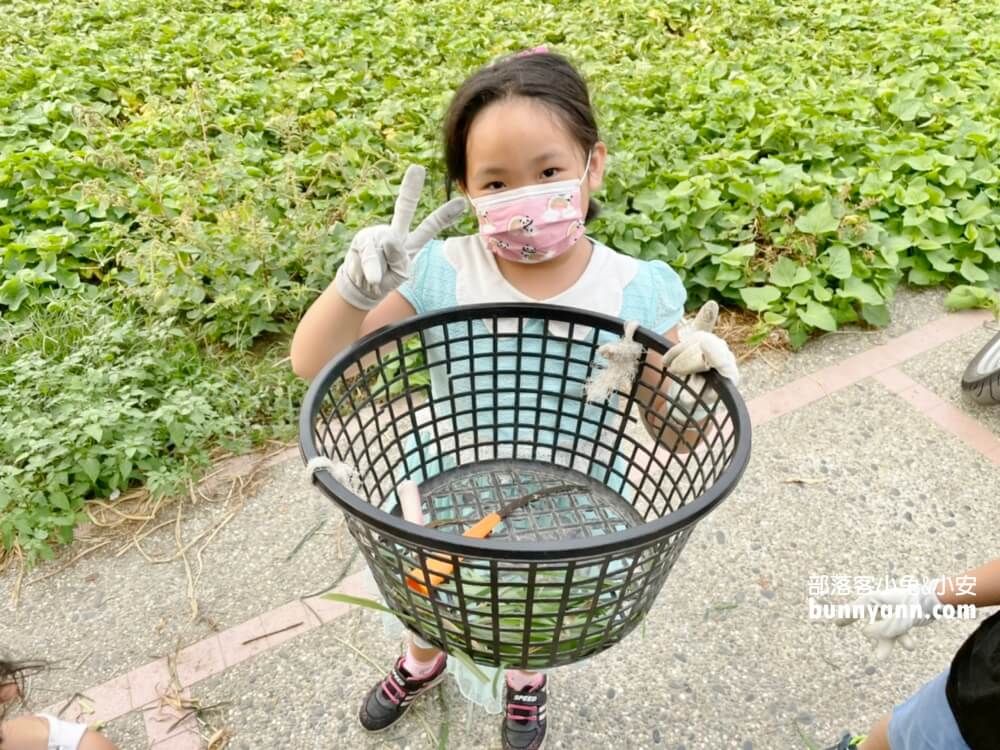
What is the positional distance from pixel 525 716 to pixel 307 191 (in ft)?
7.70

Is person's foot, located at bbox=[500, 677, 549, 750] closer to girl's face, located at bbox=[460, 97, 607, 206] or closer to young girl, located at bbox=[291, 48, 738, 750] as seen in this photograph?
young girl, located at bbox=[291, 48, 738, 750]

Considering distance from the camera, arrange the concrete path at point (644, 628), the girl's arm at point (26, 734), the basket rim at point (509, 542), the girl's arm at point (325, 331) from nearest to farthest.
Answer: the basket rim at point (509, 542) < the girl's arm at point (26, 734) < the girl's arm at point (325, 331) < the concrete path at point (644, 628)

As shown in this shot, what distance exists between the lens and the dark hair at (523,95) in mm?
1426

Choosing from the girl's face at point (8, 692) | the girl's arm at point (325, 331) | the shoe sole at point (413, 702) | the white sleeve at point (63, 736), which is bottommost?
the shoe sole at point (413, 702)

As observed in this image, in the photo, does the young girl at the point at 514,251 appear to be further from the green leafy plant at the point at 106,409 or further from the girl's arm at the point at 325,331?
the green leafy plant at the point at 106,409

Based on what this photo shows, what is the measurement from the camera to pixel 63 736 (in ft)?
4.18

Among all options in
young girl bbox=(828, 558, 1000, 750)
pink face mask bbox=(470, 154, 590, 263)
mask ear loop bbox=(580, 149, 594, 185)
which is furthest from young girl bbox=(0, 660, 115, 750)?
young girl bbox=(828, 558, 1000, 750)

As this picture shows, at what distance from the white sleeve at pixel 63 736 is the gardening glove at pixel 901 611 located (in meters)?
1.46

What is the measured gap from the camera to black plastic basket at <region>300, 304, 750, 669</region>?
0.92 m

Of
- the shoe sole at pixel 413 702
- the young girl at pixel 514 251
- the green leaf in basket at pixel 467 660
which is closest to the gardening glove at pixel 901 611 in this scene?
the young girl at pixel 514 251

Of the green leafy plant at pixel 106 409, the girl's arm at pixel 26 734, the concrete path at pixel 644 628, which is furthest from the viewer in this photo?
the green leafy plant at pixel 106 409

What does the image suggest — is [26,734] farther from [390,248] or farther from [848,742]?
[848,742]

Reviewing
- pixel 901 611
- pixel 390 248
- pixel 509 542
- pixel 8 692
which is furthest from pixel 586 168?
pixel 8 692

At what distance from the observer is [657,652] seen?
6.25 feet
